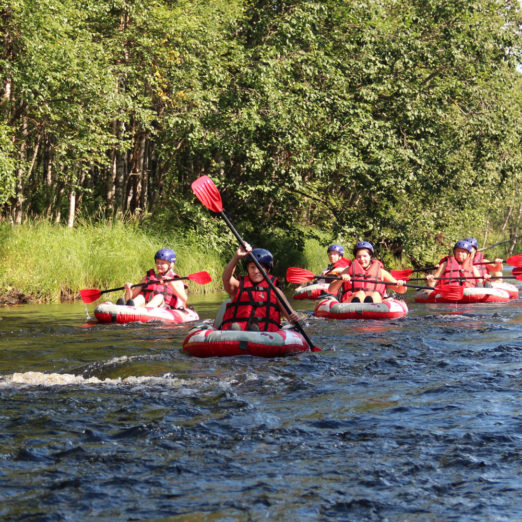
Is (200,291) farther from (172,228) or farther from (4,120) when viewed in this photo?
(4,120)

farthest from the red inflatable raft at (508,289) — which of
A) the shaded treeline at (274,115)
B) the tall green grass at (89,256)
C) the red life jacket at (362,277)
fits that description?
the tall green grass at (89,256)

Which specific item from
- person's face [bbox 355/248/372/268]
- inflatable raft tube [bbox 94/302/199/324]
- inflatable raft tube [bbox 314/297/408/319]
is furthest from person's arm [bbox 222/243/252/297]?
person's face [bbox 355/248/372/268]

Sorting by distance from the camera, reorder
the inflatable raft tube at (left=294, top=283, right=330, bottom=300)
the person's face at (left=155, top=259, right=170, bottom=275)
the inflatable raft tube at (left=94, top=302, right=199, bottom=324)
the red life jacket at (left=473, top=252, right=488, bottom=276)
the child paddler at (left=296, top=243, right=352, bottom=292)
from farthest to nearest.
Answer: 1. the red life jacket at (left=473, top=252, right=488, bottom=276)
2. the inflatable raft tube at (left=294, top=283, right=330, bottom=300)
3. the child paddler at (left=296, top=243, right=352, bottom=292)
4. the person's face at (left=155, top=259, right=170, bottom=275)
5. the inflatable raft tube at (left=94, top=302, right=199, bottom=324)

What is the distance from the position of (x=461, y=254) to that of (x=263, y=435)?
1097cm

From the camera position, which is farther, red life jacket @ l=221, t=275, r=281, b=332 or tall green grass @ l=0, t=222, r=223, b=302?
tall green grass @ l=0, t=222, r=223, b=302

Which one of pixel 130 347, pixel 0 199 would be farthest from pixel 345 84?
pixel 130 347

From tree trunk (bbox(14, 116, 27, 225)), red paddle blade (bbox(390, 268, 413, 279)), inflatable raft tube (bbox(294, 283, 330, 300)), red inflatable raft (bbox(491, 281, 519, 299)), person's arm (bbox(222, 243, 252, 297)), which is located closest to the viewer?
person's arm (bbox(222, 243, 252, 297))

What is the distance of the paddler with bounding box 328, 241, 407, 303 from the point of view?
11727 millimetres

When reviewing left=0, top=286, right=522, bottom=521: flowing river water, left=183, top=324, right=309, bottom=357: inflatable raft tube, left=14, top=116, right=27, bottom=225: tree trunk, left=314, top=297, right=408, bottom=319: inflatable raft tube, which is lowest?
left=0, top=286, right=522, bottom=521: flowing river water

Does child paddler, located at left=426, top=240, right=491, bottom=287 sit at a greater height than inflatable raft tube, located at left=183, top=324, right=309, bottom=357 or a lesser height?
greater

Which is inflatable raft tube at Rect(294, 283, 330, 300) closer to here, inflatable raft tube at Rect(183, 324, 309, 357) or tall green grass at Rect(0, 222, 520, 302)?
tall green grass at Rect(0, 222, 520, 302)

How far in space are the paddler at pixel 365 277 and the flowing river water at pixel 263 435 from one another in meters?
3.69

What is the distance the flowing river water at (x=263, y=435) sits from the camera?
3.61 metres

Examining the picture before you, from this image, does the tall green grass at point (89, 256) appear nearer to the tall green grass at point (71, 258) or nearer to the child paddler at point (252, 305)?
the tall green grass at point (71, 258)
